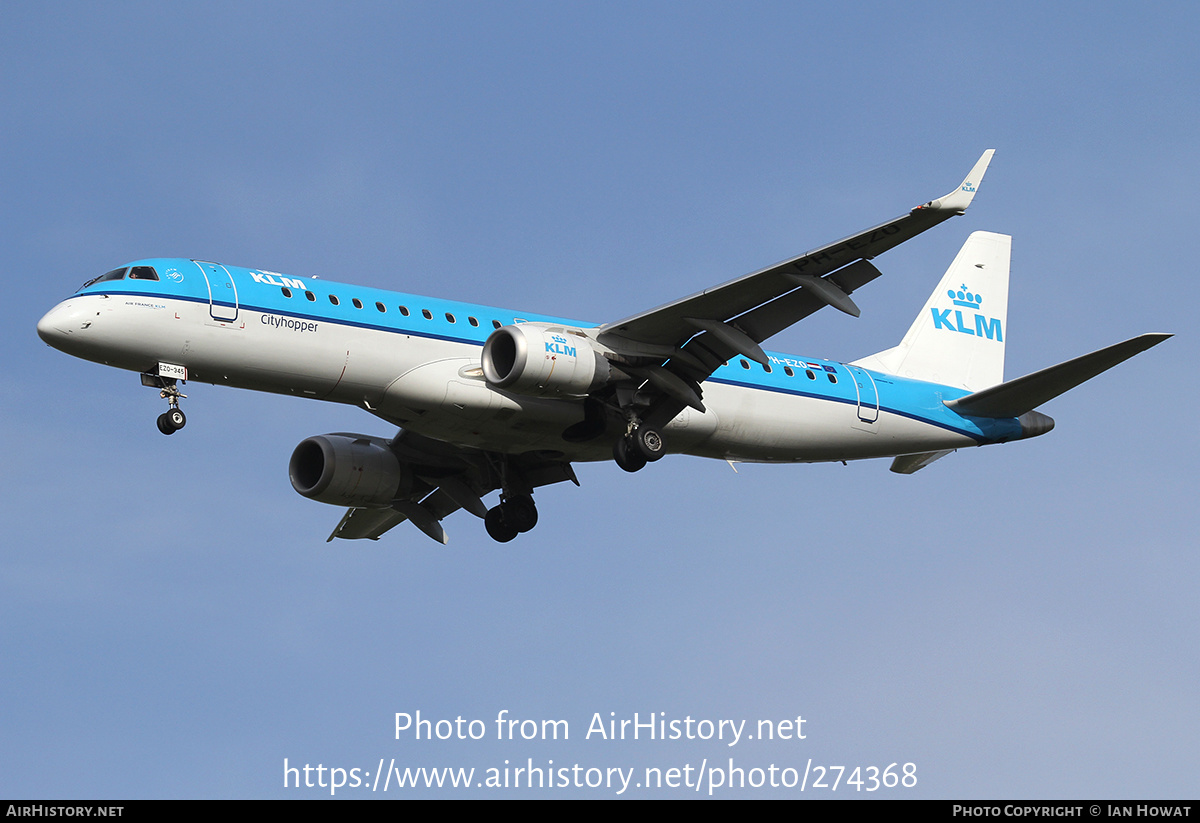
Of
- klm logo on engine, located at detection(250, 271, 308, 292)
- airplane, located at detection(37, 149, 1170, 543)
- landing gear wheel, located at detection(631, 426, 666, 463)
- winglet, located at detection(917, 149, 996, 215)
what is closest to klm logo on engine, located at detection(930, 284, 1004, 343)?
airplane, located at detection(37, 149, 1170, 543)

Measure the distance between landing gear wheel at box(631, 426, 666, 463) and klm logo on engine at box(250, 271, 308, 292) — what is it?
7498 millimetres

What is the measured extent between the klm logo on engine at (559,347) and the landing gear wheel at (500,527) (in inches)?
249

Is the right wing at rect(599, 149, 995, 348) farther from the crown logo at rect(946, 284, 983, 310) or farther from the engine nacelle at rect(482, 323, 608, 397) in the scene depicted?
the crown logo at rect(946, 284, 983, 310)

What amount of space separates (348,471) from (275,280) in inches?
240

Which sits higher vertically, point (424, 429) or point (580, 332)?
point (580, 332)

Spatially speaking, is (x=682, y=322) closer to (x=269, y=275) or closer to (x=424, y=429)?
(x=424, y=429)

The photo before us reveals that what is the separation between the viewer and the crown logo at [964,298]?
39.8m

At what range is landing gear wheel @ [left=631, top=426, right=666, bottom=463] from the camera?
103 feet

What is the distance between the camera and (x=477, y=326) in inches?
1224

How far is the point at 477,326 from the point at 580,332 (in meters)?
2.14

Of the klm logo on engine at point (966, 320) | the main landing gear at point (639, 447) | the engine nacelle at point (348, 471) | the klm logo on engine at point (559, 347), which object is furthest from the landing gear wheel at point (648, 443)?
the klm logo on engine at point (966, 320)

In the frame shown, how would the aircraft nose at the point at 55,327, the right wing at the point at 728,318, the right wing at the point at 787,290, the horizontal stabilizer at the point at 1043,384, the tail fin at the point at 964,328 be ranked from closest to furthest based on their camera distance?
1. the right wing at the point at 787,290
2. the aircraft nose at the point at 55,327
3. the right wing at the point at 728,318
4. the horizontal stabilizer at the point at 1043,384
5. the tail fin at the point at 964,328

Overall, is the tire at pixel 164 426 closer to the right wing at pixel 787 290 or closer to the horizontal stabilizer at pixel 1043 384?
the right wing at pixel 787 290
